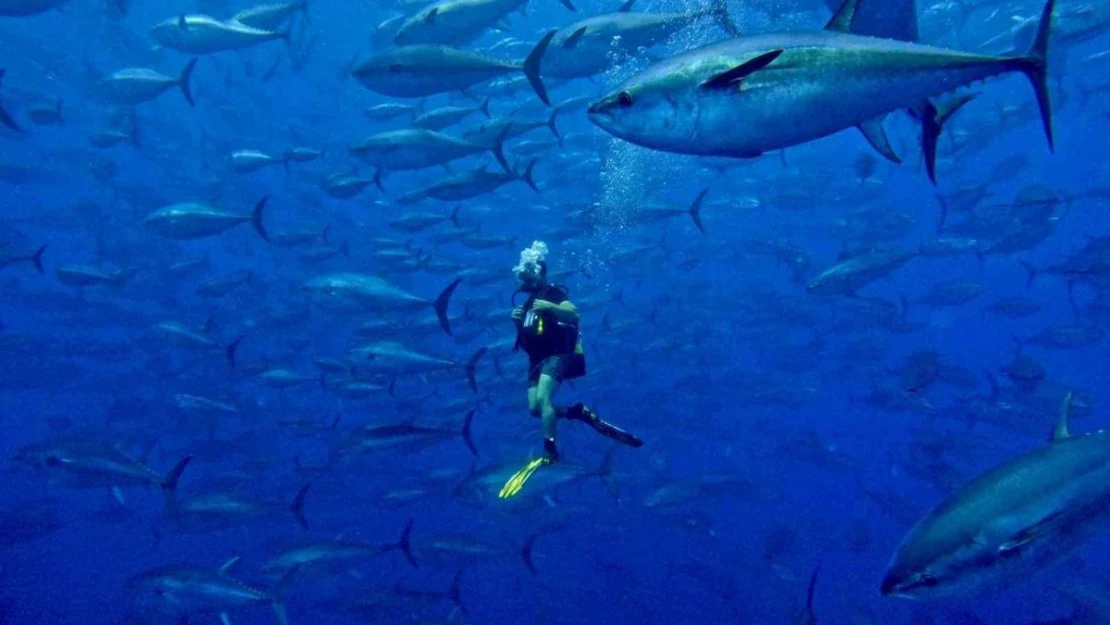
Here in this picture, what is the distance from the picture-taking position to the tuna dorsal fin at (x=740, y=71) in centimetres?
190

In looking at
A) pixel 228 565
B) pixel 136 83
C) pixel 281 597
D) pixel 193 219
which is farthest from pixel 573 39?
pixel 136 83

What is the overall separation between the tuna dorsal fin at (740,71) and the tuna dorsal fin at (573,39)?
390 centimetres

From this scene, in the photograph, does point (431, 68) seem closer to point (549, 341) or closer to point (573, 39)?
point (573, 39)

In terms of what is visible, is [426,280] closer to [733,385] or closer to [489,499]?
[733,385]

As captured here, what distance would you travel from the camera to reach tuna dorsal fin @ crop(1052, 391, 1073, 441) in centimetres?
298

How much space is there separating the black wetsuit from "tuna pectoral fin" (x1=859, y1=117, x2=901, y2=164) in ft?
7.86

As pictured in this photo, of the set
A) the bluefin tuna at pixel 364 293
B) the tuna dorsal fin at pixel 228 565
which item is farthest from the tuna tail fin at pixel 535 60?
the tuna dorsal fin at pixel 228 565

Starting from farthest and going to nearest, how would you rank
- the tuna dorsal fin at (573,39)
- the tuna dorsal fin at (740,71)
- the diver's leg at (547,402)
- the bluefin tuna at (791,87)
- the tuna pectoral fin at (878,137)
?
1. the tuna dorsal fin at (573,39)
2. the diver's leg at (547,402)
3. the tuna pectoral fin at (878,137)
4. the bluefin tuna at (791,87)
5. the tuna dorsal fin at (740,71)

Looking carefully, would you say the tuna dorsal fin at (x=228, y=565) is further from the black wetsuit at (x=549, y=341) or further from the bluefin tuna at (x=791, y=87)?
the bluefin tuna at (x=791, y=87)

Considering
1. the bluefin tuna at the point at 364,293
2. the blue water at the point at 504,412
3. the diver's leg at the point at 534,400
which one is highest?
the diver's leg at the point at 534,400

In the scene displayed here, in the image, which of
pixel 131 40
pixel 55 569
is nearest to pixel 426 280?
pixel 131 40

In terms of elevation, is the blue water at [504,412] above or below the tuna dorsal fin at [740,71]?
below

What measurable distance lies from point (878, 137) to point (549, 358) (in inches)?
101

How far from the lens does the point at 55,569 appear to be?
1816cm
